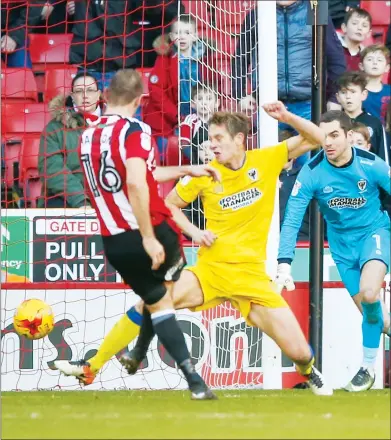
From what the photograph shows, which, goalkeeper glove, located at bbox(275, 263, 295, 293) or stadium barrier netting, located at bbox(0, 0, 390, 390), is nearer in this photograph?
goalkeeper glove, located at bbox(275, 263, 295, 293)

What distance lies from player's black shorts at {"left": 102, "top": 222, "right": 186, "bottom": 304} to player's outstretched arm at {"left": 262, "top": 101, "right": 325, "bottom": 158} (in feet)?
3.41

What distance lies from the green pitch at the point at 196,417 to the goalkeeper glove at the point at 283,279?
71 centimetres

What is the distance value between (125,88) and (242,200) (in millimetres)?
1375

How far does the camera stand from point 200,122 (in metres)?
9.66

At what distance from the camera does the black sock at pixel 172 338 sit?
6.77m

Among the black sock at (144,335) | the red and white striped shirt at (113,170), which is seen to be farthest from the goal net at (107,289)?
the red and white striped shirt at (113,170)

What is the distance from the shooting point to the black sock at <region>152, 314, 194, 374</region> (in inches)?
267

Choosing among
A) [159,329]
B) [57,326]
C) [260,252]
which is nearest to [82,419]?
[159,329]

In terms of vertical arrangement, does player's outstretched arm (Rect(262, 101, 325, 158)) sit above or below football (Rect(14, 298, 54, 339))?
above

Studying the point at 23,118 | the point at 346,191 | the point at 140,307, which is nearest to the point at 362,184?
the point at 346,191

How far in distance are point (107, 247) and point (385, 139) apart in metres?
4.25

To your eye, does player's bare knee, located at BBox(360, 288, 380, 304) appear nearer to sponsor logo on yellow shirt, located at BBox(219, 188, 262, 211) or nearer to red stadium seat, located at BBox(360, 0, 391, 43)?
sponsor logo on yellow shirt, located at BBox(219, 188, 262, 211)

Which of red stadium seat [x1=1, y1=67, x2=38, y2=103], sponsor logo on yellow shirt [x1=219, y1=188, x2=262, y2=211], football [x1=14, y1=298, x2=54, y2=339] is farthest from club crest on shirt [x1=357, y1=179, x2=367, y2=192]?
red stadium seat [x1=1, y1=67, x2=38, y2=103]

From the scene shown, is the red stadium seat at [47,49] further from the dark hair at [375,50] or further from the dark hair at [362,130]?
the dark hair at [362,130]
